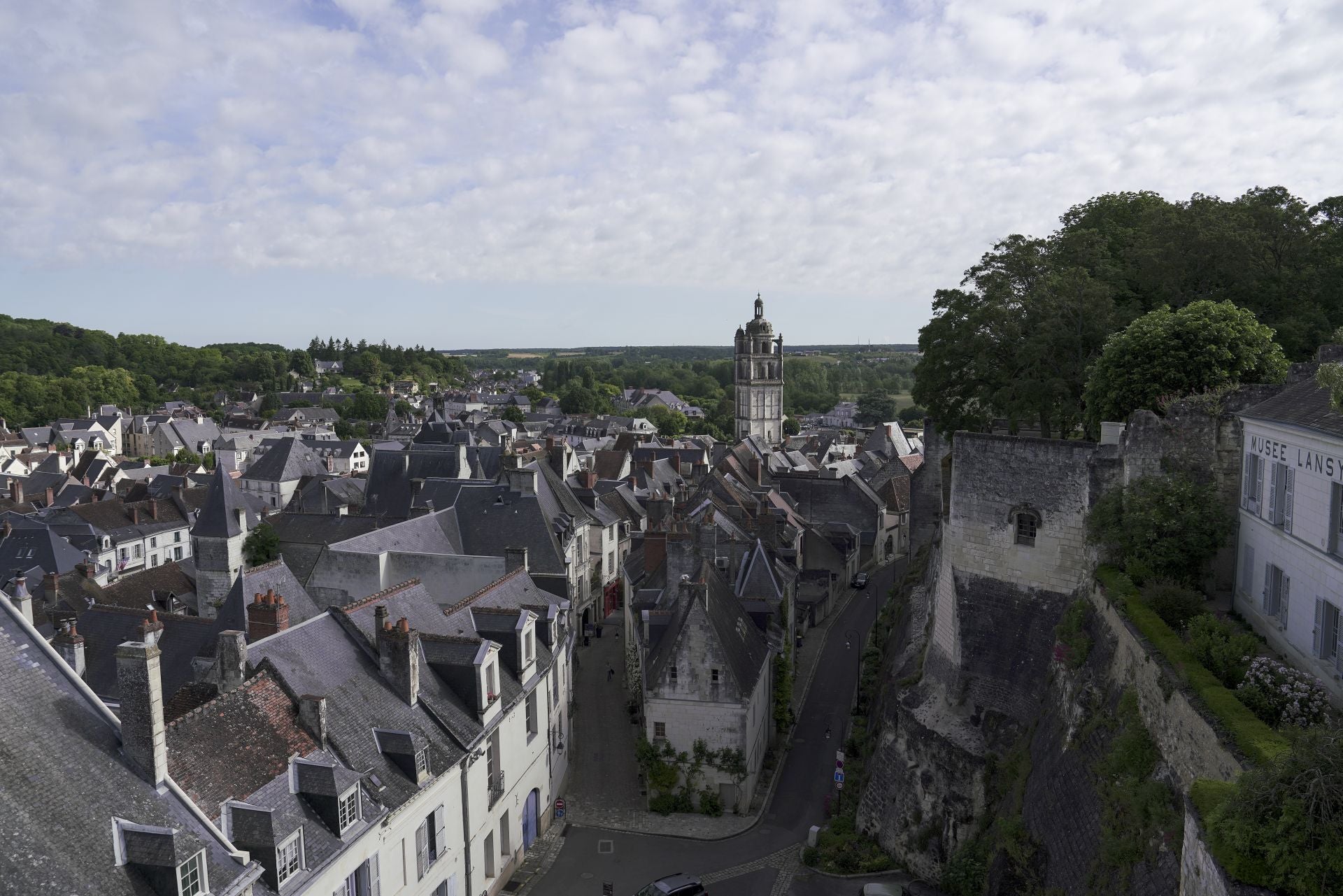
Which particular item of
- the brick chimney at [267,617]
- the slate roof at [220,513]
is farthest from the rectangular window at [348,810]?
the slate roof at [220,513]

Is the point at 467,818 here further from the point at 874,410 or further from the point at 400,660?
the point at 874,410

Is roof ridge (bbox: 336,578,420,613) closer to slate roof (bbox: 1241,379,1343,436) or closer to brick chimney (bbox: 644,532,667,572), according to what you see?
brick chimney (bbox: 644,532,667,572)

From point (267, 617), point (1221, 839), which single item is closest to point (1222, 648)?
point (1221, 839)

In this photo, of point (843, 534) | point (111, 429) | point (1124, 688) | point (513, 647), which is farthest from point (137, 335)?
point (1124, 688)

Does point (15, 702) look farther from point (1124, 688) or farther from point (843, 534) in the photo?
point (843, 534)

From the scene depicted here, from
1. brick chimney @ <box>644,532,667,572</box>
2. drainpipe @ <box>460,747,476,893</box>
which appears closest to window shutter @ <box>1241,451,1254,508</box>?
drainpipe @ <box>460,747,476,893</box>

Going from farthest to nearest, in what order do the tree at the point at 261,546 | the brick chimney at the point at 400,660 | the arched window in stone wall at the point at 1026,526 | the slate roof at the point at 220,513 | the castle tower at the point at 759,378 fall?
the castle tower at the point at 759,378
the tree at the point at 261,546
the slate roof at the point at 220,513
the arched window in stone wall at the point at 1026,526
the brick chimney at the point at 400,660

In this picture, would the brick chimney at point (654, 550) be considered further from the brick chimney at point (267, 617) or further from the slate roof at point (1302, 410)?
the slate roof at point (1302, 410)
